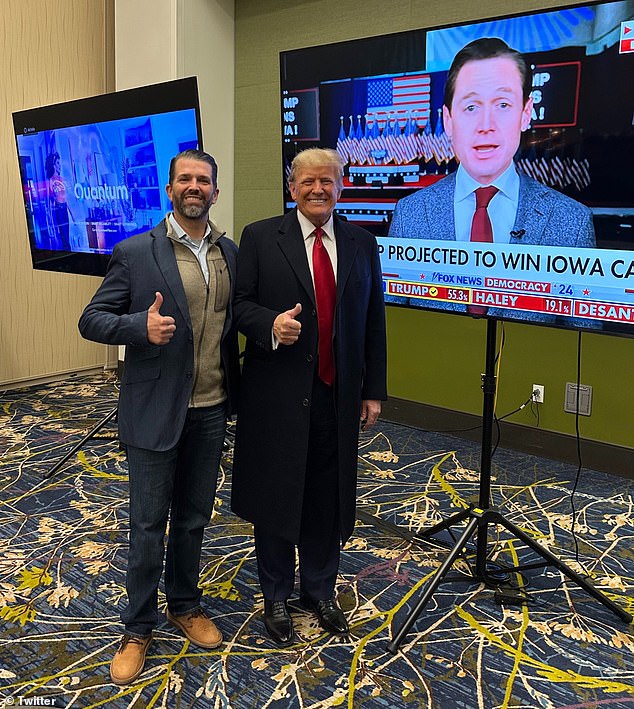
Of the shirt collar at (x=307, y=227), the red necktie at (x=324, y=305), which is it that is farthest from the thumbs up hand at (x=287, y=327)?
the shirt collar at (x=307, y=227)

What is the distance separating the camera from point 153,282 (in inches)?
82.8

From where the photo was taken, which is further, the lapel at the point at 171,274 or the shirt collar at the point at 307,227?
the shirt collar at the point at 307,227

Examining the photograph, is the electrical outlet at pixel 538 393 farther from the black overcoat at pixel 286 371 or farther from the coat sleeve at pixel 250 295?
the coat sleeve at pixel 250 295

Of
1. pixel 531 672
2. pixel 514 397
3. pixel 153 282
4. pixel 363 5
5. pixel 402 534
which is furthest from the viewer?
pixel 363 5

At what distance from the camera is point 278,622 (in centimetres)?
239

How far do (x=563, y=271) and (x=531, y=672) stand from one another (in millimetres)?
1231

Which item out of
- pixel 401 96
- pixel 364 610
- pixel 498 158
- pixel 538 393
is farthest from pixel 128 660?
pixel 538 393

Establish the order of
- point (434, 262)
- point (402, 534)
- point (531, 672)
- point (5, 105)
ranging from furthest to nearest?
point (5, 105) → point (402, 534) → point (434, 262) → point (531, 672)

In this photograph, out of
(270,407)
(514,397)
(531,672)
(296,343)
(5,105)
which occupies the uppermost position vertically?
(5,105)

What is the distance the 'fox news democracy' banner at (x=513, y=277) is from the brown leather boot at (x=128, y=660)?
144 cm

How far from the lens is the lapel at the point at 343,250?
2.26 meters

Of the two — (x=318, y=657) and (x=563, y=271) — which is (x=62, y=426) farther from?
(x=563, y=271)

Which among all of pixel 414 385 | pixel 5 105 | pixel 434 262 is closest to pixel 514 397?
pixel 414 385

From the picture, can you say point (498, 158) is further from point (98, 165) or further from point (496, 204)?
point (98, 165)
